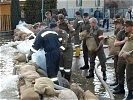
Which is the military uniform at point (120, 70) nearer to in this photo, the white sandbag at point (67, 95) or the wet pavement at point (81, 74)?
the wet pavement at point (81, 74)

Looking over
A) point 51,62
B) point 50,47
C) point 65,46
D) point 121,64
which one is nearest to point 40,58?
point 51,62

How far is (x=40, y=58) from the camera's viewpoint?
937 cm

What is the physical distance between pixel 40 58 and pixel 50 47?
0.52 meters

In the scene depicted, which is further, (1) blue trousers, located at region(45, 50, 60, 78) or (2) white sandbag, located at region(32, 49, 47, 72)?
(2) white sandbag, located at region(32, 49, 47, 72)

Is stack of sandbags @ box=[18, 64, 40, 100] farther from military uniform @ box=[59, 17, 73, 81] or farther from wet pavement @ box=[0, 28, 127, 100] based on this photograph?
military uniform @ box=[59, 17, 73, 81]

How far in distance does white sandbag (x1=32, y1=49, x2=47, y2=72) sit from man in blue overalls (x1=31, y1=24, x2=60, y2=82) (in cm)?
28

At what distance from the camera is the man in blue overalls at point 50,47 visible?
8883 millimetres

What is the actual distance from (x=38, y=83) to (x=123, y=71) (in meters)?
3.16

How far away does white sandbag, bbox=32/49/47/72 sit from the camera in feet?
30.6

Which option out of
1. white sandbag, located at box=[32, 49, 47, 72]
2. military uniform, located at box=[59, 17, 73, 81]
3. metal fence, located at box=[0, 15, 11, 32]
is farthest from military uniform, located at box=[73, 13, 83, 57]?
metal fence, located at box=[0, 15, 11, 32]

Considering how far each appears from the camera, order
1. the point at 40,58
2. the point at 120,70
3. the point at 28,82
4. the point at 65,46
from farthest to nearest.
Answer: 1. the point at 65,46
2. the point at 120,70
3. the point at 40,58
4. the point at 28,82

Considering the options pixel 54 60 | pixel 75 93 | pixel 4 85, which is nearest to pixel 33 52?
pixel 54 60

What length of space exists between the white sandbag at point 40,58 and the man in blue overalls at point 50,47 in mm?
→ 278

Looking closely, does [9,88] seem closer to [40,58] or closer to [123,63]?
[40,58]
